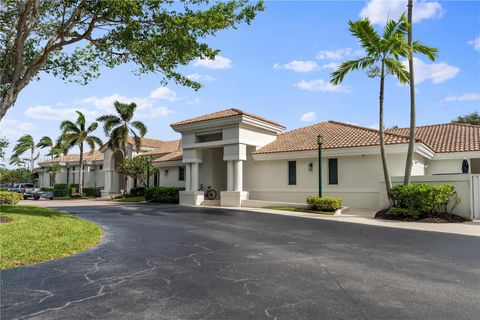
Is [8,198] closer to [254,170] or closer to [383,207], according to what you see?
[254,170]

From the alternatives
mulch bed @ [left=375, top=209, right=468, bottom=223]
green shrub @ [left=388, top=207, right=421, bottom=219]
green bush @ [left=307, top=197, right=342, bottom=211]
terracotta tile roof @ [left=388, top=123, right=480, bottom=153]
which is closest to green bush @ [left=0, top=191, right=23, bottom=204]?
green bush @ [left=307, top=197, right=342, bottom=211]

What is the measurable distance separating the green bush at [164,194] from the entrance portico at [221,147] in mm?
2014

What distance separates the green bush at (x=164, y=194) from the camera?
2973 centimetres

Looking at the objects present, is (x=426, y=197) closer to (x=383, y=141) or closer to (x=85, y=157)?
(x=383, y=141)

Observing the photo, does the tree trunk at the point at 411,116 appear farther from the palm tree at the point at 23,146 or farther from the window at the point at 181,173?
the palm tree at the point at 23,146

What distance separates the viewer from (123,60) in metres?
16.3

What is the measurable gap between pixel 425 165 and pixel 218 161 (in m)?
16.0

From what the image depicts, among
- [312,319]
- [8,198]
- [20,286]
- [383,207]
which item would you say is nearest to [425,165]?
[383,207]

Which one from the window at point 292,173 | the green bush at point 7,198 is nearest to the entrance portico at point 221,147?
the window at point 292,173

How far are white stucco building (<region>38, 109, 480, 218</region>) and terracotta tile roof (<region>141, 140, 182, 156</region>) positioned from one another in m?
11.2

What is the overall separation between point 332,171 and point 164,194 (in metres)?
14.9

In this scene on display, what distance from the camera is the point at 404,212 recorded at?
1616 cm

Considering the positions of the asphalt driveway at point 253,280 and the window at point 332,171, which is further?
the window at point 332,171

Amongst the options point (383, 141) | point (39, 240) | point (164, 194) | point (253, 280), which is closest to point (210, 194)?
point (164, 194)
